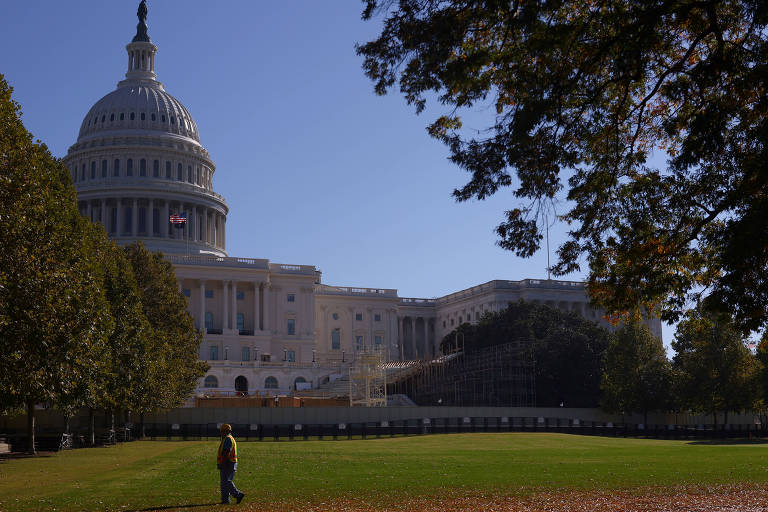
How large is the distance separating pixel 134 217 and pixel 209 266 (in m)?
17.7

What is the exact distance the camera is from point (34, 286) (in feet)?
113

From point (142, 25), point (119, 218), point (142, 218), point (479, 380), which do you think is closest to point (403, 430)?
point (479, 380)

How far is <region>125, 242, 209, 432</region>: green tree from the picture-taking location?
2724 inches

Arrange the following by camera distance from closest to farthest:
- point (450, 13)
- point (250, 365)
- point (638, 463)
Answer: point (450, 13) → point (638, 463) → point (250, 365)

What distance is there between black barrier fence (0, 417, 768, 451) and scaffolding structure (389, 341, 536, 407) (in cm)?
2236

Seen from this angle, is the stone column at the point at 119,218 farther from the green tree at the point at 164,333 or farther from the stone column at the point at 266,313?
the green tree at the point at 164,333

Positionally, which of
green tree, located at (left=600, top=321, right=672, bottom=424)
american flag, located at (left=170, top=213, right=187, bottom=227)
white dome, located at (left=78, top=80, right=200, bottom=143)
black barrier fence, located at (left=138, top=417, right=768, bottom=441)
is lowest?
black barrier fence, located at (left=138, top=417, right=768, bottom=441)

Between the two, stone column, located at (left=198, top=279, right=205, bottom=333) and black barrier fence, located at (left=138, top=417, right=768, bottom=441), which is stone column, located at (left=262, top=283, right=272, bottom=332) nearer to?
stone column, located at (left=198, top=279, right=205, bottom=333)

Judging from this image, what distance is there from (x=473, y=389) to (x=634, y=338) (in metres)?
24.6

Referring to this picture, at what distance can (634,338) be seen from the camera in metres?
95.0

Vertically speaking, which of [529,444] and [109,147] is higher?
[109,147]

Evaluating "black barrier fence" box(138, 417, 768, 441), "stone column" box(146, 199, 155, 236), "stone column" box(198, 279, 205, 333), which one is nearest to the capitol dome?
"stone column" box(146, 199, 155, 236)

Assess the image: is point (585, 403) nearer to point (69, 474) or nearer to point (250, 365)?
point (250, 365)

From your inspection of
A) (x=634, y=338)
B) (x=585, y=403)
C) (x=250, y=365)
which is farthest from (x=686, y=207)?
(x=250, y=365)
